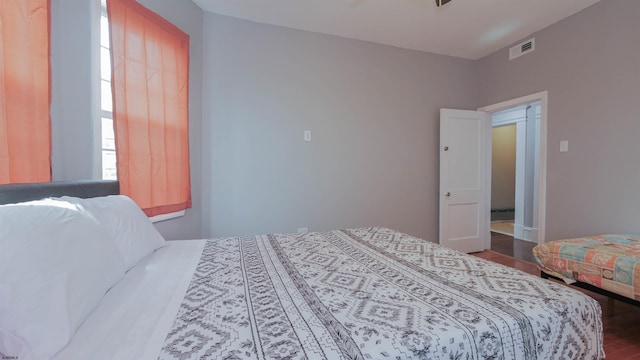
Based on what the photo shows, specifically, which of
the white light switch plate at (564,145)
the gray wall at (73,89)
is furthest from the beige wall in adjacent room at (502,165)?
the gray wall at (73,89)

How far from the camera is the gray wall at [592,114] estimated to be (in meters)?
2.50

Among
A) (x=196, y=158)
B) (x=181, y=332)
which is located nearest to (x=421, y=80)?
(x=196, y=158)

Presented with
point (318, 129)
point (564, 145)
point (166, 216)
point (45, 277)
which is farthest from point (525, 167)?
point (45, 277)

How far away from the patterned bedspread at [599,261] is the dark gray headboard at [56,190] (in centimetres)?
317

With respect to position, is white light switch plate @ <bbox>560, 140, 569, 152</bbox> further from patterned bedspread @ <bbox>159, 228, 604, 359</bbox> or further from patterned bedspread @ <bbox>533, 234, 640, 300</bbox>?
patterned bedspread @ <bbox>159, 228, 604, 359</bbox>

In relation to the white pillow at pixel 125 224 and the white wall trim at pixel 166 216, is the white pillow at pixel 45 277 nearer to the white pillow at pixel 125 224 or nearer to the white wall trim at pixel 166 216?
the white pillow at pixel 125 224

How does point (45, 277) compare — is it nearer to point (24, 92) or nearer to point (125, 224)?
point (125, 224)

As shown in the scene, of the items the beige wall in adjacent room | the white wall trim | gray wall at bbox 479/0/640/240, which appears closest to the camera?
the white wall trim

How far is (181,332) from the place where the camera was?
792mm

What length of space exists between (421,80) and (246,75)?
7.47 feet

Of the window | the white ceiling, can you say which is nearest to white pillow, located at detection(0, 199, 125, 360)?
the window

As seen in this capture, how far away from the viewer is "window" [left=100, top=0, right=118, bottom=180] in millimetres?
1865

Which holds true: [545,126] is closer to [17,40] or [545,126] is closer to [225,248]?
[225,248]

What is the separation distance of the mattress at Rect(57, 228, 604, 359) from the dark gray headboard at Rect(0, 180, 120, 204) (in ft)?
1.71
